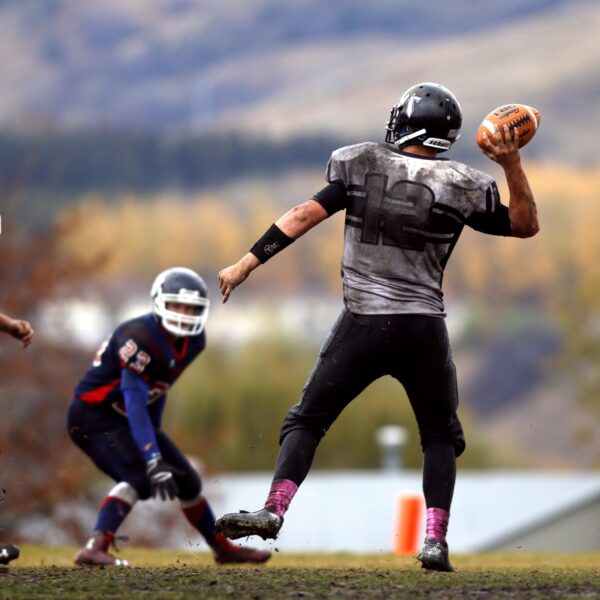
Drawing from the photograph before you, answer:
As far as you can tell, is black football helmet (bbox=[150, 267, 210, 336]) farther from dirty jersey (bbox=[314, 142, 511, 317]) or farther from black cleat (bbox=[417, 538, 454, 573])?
black cleat (bbox=[417, 538, 454, 573])

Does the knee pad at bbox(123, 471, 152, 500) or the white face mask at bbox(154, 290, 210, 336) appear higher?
the white face mask at bbox(154, 290, 210, 336)

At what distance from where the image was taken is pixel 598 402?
46281mm

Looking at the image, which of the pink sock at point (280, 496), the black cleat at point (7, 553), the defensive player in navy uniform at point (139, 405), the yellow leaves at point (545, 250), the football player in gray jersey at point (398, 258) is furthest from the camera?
the yellow leaves at point (545, 250)

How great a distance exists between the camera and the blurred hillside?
2520 inches

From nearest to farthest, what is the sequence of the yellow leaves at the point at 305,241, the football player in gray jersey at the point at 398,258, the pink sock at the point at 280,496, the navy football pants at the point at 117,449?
1. the pink sock at the point at 280,496
2. the football player in gray jersey at the point at 398,258
3. the navy football pants at the point at 117,449
4. the yellow leaves at the point at 305,241

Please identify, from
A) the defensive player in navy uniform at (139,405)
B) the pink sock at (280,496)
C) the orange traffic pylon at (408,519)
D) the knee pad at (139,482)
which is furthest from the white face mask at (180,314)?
the orange traffic pylon at (408,519)

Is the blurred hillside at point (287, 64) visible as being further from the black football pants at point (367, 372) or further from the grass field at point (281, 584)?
the grass field at point (281, 584)

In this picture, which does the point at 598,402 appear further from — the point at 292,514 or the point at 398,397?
the point at 292,514

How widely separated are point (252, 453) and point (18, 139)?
1060 inches

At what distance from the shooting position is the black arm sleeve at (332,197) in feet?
23.5

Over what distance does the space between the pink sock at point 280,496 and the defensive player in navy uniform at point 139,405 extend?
168 centimetres

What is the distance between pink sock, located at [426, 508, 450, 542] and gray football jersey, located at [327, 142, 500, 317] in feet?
3.18

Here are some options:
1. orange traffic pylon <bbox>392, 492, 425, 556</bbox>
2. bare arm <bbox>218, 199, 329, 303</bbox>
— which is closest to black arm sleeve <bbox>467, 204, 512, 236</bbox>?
bare arm <bbox>218, 199, 329, 303</bbox>

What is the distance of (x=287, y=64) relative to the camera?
80.3 metres
